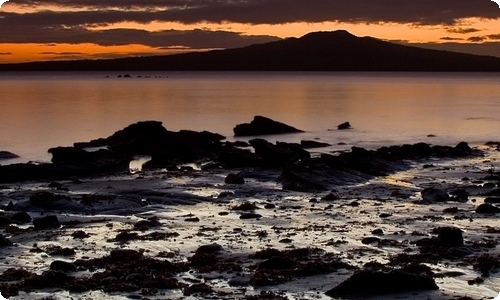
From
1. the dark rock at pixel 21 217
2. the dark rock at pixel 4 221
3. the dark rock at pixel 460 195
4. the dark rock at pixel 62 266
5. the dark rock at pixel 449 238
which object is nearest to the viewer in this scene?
the dark rock at pixel 62 266

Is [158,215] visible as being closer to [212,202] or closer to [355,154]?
[212,202]

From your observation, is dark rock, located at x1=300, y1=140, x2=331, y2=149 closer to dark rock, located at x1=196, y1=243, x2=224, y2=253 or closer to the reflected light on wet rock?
the reflected light on wet rock

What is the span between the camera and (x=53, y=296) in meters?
13.5

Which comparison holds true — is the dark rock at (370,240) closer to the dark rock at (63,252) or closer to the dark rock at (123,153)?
the dark rock at (63,252)

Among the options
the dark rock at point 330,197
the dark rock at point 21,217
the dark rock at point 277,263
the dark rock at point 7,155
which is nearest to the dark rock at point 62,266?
the dark rock at point 277,263

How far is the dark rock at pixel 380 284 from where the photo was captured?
44.5 ft

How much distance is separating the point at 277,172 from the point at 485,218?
10.7m

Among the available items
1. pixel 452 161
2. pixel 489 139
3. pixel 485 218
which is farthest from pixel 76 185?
pixel 489 139

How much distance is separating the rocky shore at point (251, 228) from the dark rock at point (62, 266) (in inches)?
0.9

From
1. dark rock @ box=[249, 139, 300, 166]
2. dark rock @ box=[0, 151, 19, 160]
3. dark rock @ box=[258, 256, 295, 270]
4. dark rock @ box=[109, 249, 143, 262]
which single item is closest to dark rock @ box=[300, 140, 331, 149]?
dark rock @ box=[249, 139, 300, 166]

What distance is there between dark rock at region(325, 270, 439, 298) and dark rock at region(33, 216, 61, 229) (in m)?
8.56

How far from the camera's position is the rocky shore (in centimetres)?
1411

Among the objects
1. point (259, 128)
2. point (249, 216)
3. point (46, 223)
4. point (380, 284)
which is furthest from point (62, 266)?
point (259, 128)

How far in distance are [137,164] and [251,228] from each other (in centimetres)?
1586
